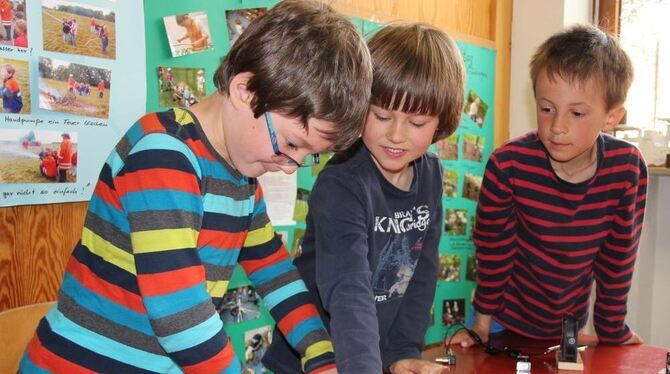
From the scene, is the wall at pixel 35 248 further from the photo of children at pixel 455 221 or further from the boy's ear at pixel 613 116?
the photo of children at pixel 455 221

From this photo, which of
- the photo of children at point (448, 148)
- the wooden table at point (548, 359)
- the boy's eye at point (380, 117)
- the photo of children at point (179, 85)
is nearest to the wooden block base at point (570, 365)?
the wooden table at point (548, 359)

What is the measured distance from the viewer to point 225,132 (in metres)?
0.86

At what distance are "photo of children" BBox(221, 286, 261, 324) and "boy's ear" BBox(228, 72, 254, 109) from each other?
0.96 meters

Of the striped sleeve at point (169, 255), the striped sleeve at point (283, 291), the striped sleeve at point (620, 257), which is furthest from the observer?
the striped sleeve at point (620, 257)

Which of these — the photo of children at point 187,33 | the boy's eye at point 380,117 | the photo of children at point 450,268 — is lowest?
the photo of children at point 450,268

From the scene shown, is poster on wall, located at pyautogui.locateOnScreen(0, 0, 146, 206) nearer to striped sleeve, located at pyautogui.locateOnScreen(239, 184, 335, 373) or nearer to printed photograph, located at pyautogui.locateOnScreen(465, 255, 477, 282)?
striped sleeve, located at pyautogui.locateOnScreen(239, 184, 335, 373)

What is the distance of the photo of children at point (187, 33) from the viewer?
1578 mm

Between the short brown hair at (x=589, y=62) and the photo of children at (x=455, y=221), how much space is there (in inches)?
44.3

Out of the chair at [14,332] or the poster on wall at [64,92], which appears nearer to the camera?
the chair at [14,332]

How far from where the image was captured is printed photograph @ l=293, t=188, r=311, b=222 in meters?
1.92

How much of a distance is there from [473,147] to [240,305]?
1.32m

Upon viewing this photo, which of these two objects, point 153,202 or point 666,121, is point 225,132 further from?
point 666,121

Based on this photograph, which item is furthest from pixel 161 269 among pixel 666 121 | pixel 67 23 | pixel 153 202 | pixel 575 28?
pixel 666 121

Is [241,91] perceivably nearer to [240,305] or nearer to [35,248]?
A: [35,248]
